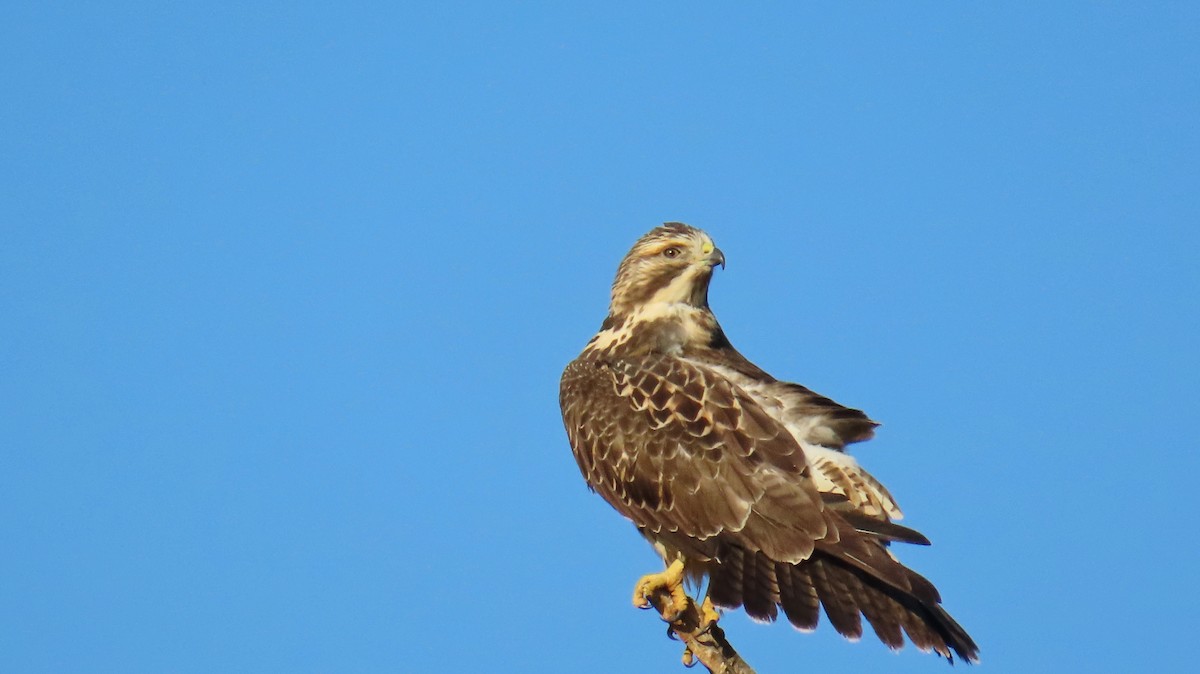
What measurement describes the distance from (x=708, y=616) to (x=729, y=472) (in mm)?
898

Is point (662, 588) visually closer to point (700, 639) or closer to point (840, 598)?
point (700, 639)

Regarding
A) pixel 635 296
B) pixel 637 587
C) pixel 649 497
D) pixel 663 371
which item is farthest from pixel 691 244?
pixel 637 587

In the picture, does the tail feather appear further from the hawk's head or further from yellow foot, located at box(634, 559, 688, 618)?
the hawk's head

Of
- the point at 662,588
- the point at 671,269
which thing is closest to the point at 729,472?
the point at 662,588

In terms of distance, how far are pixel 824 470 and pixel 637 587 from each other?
1297 mm

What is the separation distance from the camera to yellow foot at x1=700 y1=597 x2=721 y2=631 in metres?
7.61

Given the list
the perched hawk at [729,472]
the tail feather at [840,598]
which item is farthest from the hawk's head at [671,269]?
the tail feather at [840,598]

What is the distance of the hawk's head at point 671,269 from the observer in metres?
9.71

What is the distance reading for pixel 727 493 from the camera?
8.12m

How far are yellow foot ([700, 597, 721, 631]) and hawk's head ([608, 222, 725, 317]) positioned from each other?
8.60 feet

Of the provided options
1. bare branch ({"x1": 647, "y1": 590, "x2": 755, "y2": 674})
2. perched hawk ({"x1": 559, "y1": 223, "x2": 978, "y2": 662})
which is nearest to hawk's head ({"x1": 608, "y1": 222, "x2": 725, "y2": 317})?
perched hawk ({"x1": 559, "y1": 223, "x2": 978, "y2": 662})

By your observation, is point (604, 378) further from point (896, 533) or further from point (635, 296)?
point (896, 533)

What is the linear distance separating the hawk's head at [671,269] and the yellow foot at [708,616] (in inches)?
103

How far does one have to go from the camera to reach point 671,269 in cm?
976
